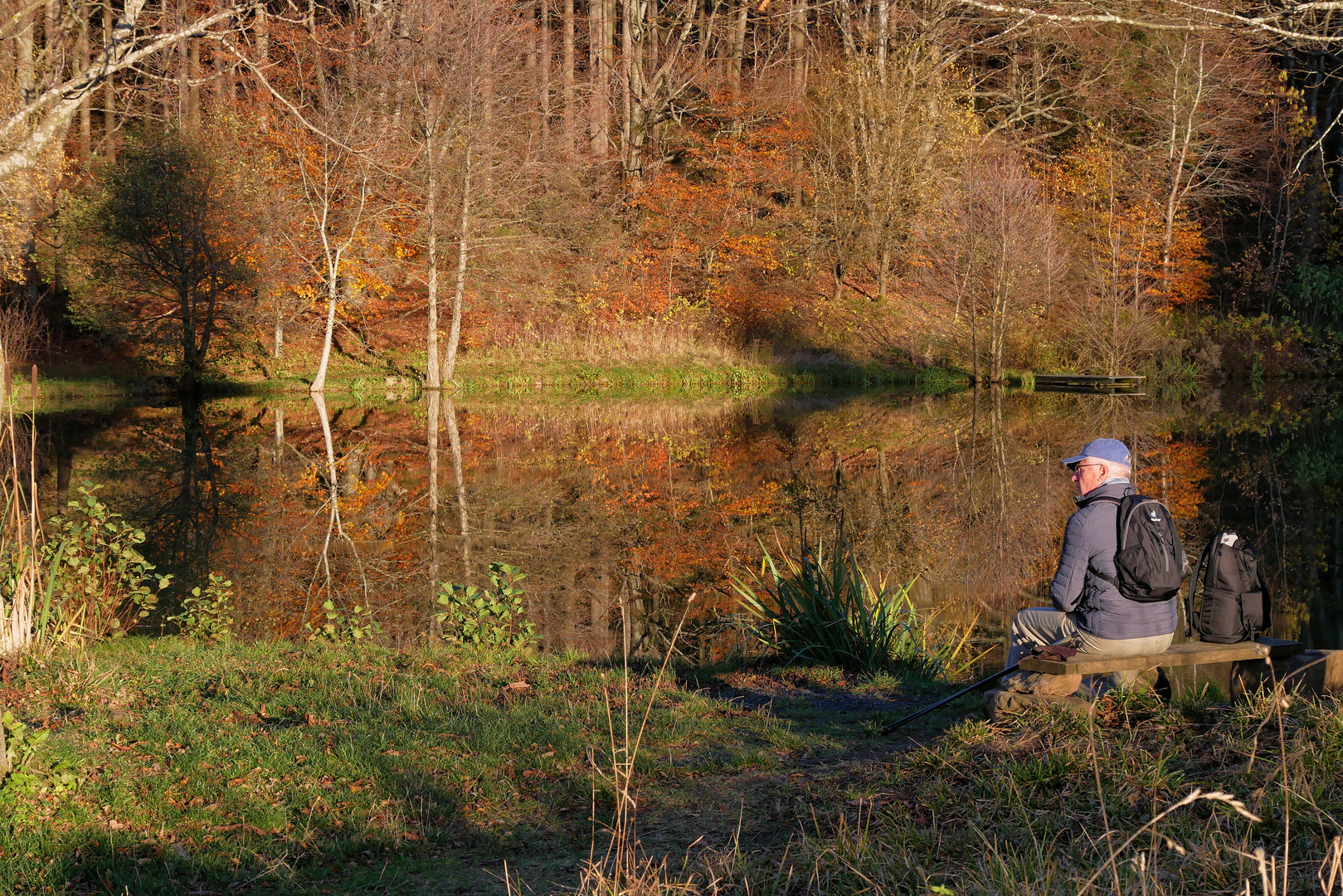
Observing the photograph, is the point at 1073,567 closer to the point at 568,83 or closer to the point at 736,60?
the point at 568,83

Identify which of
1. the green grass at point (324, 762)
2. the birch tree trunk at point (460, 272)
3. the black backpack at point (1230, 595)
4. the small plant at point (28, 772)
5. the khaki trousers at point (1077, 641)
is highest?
the birch tree trunk at point (460, 272)

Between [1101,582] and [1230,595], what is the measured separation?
64 cm

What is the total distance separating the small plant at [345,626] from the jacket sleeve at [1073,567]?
5.11 metres

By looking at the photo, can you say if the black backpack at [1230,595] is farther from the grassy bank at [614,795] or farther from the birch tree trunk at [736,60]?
the birch tree trunk at [736,60]

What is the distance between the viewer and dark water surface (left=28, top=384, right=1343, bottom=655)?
439 inches

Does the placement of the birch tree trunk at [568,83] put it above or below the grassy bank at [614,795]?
above

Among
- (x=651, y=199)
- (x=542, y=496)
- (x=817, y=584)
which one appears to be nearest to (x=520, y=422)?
(x=542, y=496)

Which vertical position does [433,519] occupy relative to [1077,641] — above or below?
below

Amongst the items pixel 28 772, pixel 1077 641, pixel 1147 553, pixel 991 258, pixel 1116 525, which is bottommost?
pixel 28 772

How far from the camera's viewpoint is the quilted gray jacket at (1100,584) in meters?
5.58

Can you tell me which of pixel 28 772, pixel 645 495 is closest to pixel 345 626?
pixel 28 772

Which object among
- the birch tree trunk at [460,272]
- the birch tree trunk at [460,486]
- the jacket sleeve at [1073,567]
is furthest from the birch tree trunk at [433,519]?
the jacket sleeve at [1073,567]

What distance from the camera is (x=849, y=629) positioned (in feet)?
28.2

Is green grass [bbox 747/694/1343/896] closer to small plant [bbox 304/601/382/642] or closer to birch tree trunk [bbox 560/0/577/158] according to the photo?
small plant [bbox 304/601/382/642]
